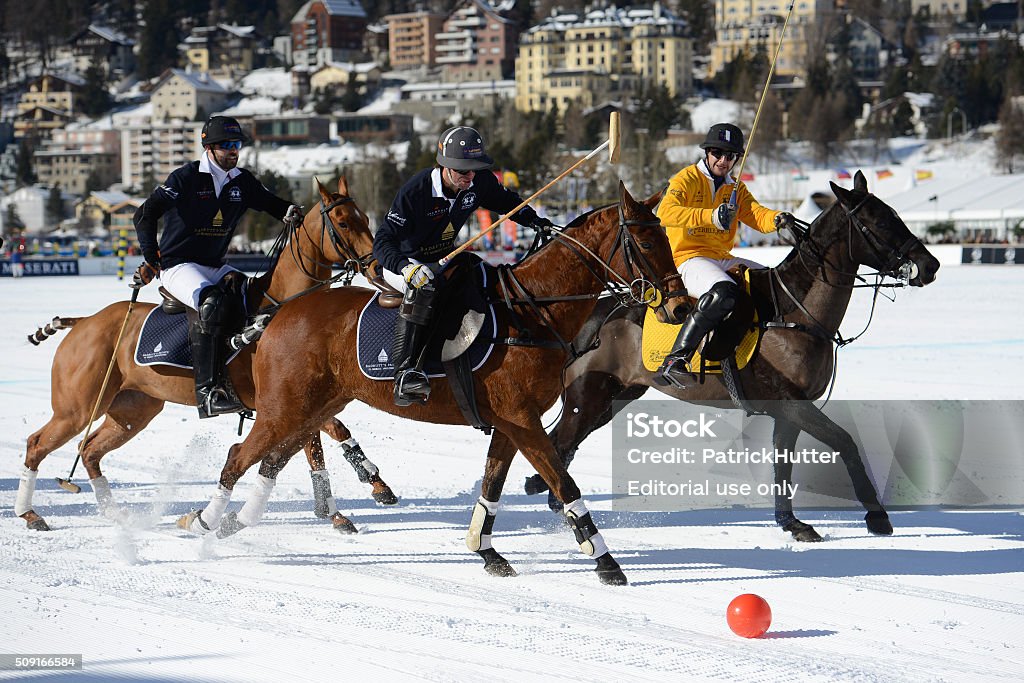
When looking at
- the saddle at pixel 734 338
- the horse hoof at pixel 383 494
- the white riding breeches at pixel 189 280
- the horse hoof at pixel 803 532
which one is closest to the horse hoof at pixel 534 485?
the horse hoof at pixel 383 494

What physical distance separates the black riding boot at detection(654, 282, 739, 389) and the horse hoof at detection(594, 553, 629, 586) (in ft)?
5.53

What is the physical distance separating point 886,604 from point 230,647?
312 centimetres

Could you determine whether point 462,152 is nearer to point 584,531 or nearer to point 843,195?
point 584,531

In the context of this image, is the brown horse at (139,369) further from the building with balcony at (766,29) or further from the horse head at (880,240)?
the building with balcony at (766,29)

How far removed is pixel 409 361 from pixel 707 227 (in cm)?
258

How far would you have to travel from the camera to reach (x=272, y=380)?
738 cm

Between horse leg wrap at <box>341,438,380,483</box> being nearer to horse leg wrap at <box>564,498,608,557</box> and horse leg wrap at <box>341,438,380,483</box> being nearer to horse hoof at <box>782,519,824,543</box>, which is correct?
horse leg wrap at <box>564,498,608,557</box>

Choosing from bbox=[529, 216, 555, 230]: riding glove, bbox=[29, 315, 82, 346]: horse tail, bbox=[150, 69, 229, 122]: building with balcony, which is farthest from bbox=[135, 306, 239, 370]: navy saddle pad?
bbox=[150, 69, 229, 122]: building with balcony

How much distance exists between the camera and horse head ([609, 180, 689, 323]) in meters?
6.68

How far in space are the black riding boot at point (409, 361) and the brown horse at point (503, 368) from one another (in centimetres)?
18

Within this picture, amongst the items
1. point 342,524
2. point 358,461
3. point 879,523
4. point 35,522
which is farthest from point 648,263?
point 35,522

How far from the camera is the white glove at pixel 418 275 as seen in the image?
6.68m

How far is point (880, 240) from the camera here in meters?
7.96

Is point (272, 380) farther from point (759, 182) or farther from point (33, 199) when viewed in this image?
point (33, 199)
